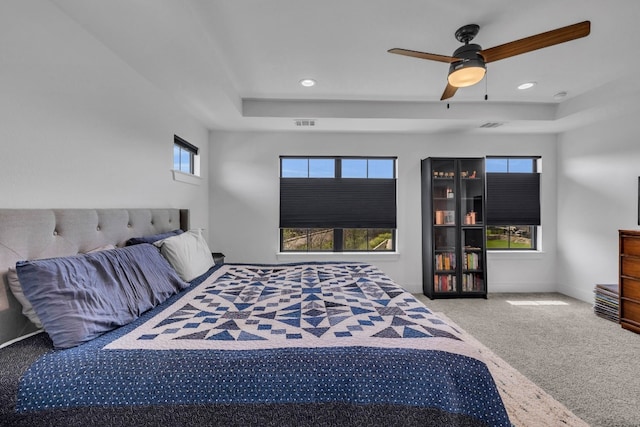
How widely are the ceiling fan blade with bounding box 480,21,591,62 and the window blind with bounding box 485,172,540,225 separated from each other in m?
2.73

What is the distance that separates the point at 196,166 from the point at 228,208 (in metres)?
0.73

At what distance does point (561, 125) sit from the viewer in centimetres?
374

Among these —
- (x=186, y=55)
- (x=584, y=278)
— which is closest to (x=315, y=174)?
(x=186, y=55)

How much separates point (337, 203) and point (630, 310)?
11.1 ft

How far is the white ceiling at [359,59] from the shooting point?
70.9 inches

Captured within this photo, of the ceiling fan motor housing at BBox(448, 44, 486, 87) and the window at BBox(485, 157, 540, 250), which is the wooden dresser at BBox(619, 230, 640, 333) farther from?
the ceiling fan motor housing at BBox(448, 44, 486, 87)

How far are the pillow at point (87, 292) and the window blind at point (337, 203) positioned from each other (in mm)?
2526

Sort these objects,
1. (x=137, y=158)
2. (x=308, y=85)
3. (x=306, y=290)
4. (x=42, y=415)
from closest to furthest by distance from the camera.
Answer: (x=42, y=415) → (x=306, y=290) → (x=137, y=158) → (x=308, y=85)

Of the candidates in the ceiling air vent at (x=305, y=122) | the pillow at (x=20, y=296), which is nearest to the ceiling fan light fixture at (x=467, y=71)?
the ceiling air vent at (x=305, y=122)

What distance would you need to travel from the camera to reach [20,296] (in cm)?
121

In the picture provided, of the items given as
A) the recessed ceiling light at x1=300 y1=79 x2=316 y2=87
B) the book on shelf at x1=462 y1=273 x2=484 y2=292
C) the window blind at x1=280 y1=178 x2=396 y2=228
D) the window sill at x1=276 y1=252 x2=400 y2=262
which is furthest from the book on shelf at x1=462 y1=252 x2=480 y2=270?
the recessed ceiling light at x1=300 y1=79 x2=316 y2=87

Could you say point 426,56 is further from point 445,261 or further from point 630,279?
point 630,279

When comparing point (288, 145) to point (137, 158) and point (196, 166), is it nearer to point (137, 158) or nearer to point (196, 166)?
point (196, 166)

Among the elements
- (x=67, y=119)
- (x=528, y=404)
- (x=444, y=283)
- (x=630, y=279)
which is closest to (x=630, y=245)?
(x=630, y=279)
